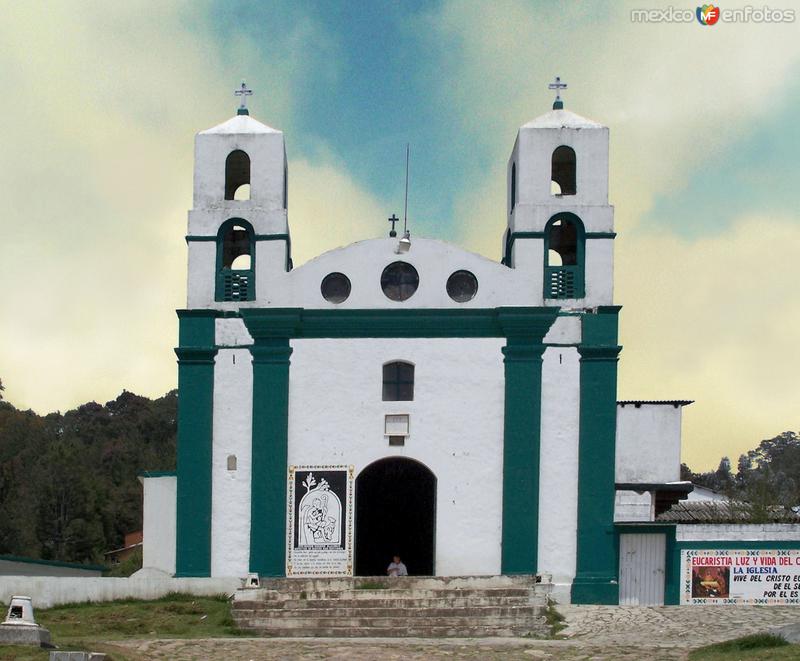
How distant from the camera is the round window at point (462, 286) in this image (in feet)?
84.9

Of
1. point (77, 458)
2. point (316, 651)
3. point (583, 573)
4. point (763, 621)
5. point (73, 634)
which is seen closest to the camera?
point (316, 651)

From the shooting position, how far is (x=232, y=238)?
27.2 meters

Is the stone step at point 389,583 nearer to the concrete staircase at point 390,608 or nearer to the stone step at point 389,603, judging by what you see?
the concrete staircase at point 390,608

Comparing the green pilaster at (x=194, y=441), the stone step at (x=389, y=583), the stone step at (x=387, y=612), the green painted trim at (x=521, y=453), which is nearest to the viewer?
the stone step at (x=387, y=612)

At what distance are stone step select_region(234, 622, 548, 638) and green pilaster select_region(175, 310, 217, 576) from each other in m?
3.96

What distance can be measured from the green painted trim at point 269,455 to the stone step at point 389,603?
277cm

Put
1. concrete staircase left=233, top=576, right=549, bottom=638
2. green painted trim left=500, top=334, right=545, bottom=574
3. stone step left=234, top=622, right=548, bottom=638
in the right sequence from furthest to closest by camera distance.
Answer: green painted trim left=500, top=334, right=545, bottom=574
concrete staircase left=233, top=576, right=549, bottom=638
stone step left=234, top=622, right=548, bottom=638

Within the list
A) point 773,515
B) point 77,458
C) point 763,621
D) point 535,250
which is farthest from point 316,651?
point 77,458

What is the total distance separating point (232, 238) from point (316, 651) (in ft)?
33.7

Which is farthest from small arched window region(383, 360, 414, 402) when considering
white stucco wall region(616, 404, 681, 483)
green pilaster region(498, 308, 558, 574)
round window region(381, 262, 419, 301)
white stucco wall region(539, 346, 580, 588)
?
white stucco wall region(616, 404, 681, 483)

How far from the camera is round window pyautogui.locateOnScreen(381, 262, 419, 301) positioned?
2594 centimetres

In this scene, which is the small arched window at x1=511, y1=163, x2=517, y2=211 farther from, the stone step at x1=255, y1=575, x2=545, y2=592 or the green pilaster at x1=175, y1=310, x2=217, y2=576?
the stone step at x1=255, y1=575, x2=545, y2=592

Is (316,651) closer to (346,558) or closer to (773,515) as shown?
(346,558)

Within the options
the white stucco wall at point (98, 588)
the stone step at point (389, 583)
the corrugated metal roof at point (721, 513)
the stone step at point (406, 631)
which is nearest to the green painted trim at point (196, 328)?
the white stucco wall at point (98, 588)
